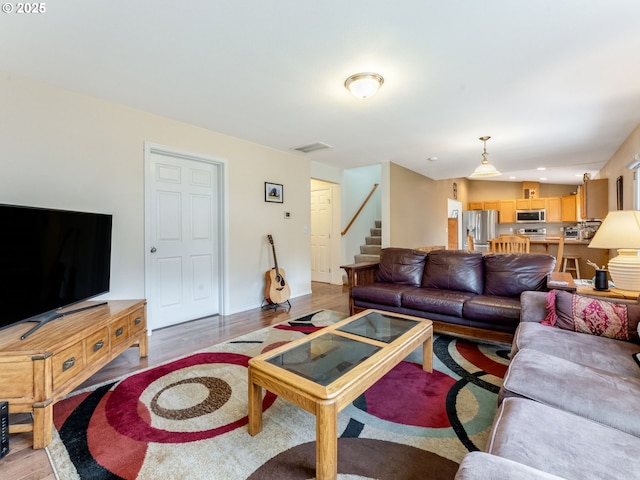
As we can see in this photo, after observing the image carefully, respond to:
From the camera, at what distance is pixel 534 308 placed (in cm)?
220

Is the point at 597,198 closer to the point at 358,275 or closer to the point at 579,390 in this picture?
the point at 358,275

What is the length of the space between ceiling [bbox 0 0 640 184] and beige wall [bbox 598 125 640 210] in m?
0.19

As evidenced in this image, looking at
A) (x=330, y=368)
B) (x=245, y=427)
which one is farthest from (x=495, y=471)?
(x=245, y=427)

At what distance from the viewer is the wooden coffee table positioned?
1.28m

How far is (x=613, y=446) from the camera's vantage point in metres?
0.93

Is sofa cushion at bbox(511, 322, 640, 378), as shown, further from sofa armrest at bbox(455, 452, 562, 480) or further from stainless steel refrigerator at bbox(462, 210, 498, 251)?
stainless steel refrigerator at bbox(462, 210, 498, 251)

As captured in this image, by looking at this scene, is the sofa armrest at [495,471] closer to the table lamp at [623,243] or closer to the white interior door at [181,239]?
the table lamp at [623,243]

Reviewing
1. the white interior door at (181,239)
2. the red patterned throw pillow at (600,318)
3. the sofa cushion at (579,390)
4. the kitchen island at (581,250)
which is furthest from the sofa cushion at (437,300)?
the kitchen island at (581,250)

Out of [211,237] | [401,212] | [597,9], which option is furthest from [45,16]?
[401,212]

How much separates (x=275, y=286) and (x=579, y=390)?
11.3ft

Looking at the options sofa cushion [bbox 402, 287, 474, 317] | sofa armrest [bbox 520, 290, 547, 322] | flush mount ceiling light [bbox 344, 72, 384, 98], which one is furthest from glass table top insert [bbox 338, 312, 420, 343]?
flush mount ceiling light [bbox 344, 72, 384, 98]

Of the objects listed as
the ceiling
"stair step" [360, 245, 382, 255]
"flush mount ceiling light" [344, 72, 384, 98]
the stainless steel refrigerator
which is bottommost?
"stair step" [360, 245, 382, 255]

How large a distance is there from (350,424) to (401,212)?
437cm

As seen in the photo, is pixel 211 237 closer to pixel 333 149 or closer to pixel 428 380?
pixel 333 149
